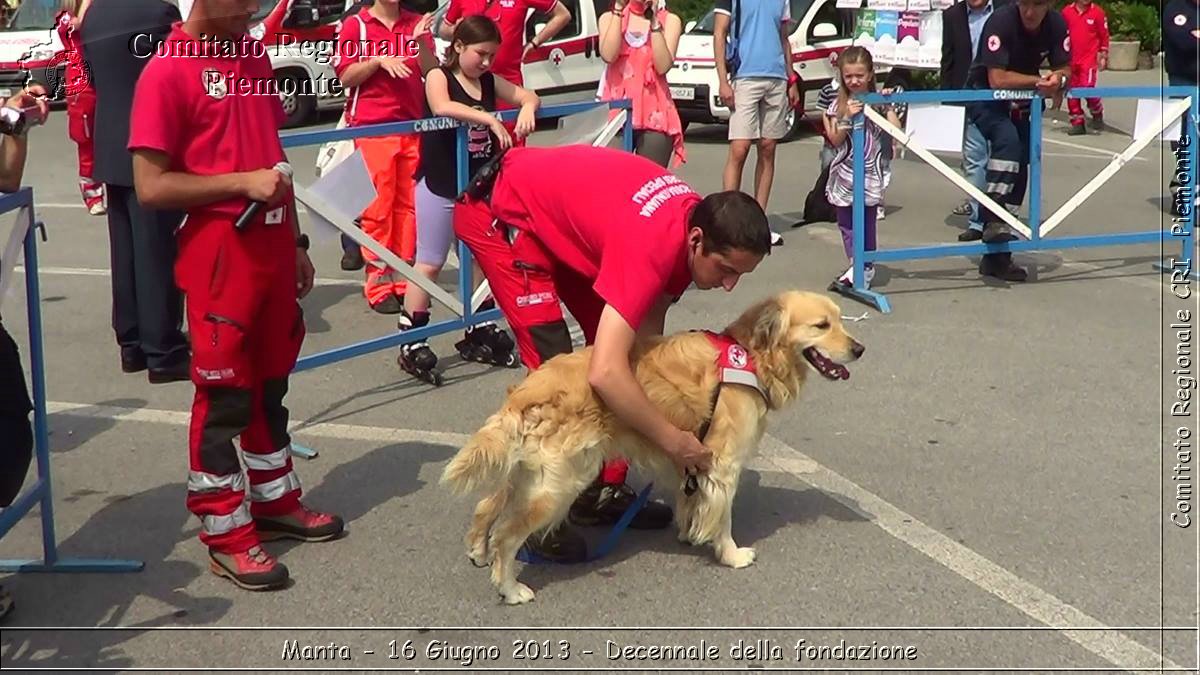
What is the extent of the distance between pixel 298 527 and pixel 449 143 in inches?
99.4

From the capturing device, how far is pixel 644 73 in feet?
28.6

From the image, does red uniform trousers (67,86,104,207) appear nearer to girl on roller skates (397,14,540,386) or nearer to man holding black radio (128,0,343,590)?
girl on roller skates (397,14,540,386)

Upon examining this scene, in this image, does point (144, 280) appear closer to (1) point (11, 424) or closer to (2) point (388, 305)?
(2) point (388, 305)

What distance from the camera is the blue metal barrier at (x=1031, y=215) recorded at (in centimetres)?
772

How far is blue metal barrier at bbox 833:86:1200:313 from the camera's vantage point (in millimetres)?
7715

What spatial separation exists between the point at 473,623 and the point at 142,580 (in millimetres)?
1177

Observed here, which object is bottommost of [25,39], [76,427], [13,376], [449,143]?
[76,427]

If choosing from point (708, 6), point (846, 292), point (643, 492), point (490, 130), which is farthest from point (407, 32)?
point (708, 6)

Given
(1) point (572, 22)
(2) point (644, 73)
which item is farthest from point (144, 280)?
(1) point (572, 22)

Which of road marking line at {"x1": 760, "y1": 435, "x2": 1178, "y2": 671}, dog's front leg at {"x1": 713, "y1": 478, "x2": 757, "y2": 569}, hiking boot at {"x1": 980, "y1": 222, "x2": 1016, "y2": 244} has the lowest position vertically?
road marking line at {"x1": 760, "y1": 435, "x2": 1178, "y2": 671}

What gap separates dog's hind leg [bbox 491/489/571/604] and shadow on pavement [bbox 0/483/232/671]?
34.7 inches

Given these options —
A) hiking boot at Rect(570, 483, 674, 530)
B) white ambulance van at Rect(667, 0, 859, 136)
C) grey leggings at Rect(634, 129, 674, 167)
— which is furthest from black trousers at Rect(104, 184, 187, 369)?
white ambulance van at Rect(667, 0, 859, 136)

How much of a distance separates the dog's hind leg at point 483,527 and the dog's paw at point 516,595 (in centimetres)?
22

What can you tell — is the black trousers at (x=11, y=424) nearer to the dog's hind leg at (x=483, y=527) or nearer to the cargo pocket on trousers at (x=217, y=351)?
the cargo pocket on trousers at (x=217, y=351)
